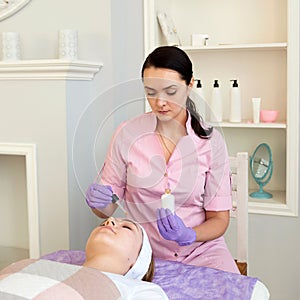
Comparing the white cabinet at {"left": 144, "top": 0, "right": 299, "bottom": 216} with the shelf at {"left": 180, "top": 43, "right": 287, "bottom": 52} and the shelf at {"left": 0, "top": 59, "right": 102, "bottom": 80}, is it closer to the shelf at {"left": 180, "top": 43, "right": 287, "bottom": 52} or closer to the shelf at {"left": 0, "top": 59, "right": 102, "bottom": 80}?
the shelf at {"left": 180, "top": 43, "right": 287, "bottom": 52}

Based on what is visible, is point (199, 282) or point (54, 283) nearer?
point (54, 283)

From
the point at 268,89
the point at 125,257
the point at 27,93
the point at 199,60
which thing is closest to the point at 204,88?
the point at 199,60

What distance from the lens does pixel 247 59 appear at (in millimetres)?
2498

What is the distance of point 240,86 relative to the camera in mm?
2537

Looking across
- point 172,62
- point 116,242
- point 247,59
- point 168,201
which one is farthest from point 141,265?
point 247,59

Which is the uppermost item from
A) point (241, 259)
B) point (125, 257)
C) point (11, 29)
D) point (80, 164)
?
point (11, 29)

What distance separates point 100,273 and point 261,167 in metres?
1.29

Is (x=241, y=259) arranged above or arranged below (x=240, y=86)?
below

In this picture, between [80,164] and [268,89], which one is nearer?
[80,164]

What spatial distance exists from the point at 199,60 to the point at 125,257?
4.51 feet

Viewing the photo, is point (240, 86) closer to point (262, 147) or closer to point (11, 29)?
point (262, 147)

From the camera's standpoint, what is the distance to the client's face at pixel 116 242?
56.4 inches

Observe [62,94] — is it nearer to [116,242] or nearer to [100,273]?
[116,242]

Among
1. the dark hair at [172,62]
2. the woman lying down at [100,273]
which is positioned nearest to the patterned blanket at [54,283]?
the woman lying down at [100,273]
